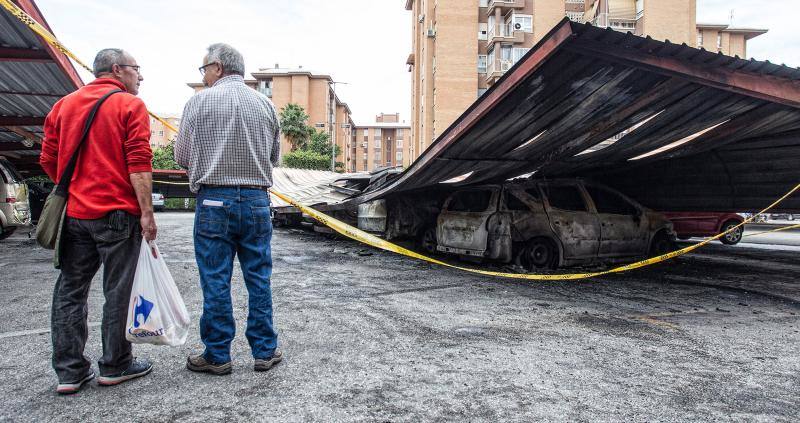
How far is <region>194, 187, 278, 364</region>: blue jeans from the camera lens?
117 inches

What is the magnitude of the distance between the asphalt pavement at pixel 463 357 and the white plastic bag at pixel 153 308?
317 millimetres

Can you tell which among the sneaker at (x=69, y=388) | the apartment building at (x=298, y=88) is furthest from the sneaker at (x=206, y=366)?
the apartment building at (x=298, y=88)

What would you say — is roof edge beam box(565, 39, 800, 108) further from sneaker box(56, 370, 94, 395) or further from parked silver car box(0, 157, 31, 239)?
parked silver car box(0, 157, 31, 239)

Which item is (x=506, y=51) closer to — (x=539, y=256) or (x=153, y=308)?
(x=539, y=256)

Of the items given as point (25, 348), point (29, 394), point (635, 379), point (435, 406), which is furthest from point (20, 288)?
point (635, 379)

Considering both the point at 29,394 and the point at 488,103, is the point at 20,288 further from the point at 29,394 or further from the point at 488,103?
the point at 488,103

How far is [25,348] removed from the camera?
3.56 meters

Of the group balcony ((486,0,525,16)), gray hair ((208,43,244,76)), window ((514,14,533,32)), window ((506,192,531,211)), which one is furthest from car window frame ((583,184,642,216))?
balcony ((486,0,525,16))

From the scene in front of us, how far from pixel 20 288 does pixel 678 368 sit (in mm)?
6945

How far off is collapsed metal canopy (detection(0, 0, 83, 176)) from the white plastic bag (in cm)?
450

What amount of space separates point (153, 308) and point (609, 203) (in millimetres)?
7660

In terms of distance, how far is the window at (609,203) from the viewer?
8.36m

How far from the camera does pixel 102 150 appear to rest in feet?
9.23

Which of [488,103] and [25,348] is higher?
[488,103]
